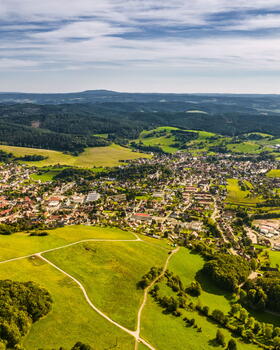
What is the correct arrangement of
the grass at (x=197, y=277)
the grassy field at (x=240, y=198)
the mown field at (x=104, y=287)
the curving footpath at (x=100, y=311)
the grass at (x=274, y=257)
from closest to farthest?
the mown field at (x=104, y=287) < the curving footpath at (x=100, y=311) < the grass at (x=197, y=277) < the grass at (x=274, y=257) < the grassy field at (x=240, y=198)

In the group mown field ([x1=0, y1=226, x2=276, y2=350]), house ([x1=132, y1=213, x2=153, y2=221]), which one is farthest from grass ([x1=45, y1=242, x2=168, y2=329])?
house ([x1=132, y1=213, x2=153, y2=221])

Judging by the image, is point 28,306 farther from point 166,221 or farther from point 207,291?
point 166,221

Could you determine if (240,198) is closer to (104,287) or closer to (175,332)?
(104,287)

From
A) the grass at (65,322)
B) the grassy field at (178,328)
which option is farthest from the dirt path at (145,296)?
the grass at (65,322)

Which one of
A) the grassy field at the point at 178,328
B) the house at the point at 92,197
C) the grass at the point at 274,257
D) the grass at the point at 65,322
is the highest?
the grass at the point at 65,322

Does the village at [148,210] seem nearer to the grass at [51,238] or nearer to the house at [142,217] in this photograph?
the house at [142,217]
